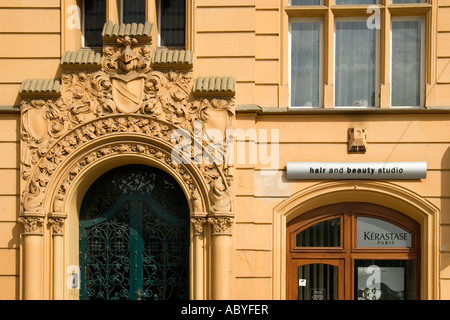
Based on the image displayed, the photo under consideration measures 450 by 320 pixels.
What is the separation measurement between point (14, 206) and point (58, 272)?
1417mm

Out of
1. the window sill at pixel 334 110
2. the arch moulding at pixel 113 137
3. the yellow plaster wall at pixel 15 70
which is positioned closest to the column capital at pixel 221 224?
the arch moulding at pixel 113 137

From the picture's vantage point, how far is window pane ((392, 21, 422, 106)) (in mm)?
12141

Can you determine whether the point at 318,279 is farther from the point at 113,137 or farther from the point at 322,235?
the point at 113,137

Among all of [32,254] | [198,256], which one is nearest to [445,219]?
[198,256]

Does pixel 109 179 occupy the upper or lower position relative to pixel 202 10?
lower

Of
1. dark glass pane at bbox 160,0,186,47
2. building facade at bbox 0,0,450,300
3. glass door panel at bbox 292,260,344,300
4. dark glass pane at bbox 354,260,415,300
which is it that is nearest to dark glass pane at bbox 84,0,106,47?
building facade at bbox 0,0,450,300

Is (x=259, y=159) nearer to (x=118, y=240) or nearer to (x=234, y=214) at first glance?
(x=234, y=214)

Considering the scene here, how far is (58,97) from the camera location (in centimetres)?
1198

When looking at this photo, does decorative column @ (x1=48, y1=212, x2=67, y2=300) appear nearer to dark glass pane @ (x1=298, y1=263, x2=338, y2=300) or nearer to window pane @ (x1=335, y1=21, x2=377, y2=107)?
dark glass pane @ (x1=298, y1=263, x2=338, y2=300)

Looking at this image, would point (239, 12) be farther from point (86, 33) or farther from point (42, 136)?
point (42, 136)

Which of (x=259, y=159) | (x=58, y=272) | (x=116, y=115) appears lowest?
(x=58, y=272)

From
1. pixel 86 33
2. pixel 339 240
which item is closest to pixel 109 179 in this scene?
pixel 86 33

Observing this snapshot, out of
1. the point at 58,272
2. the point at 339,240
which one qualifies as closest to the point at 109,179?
the point at 58,272

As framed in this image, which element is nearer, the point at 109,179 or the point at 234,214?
the point at 234,214
